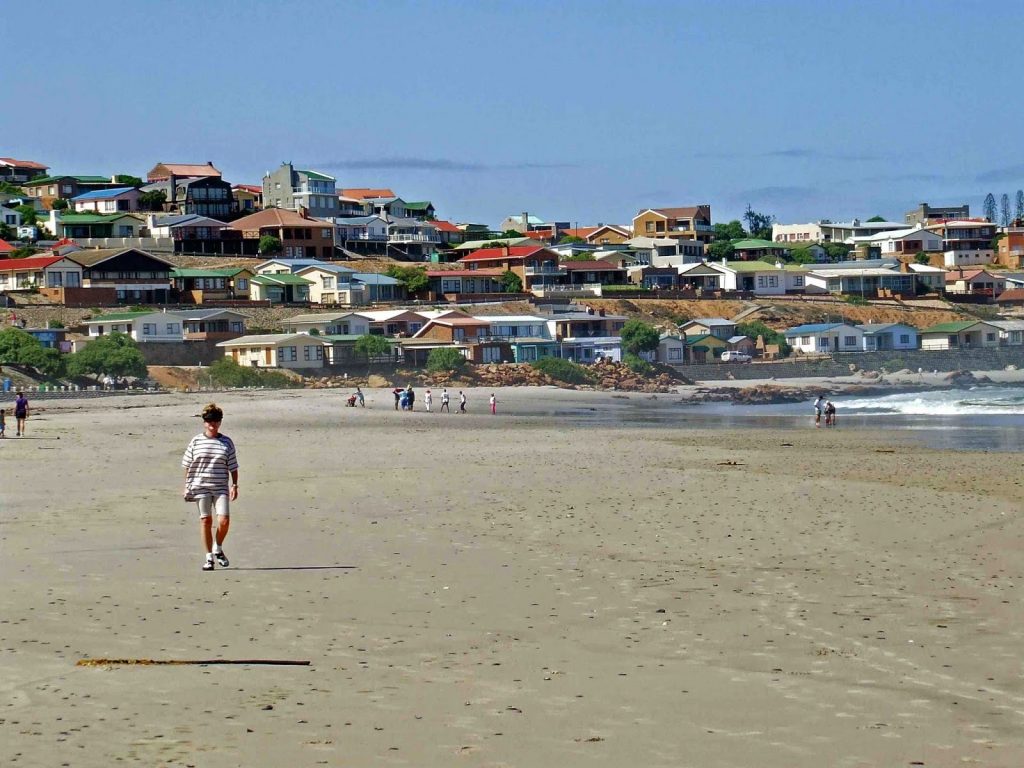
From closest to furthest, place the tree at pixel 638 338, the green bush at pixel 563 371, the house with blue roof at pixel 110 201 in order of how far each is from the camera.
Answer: the green bush at pixel 563 371 → the tree at pixel 638 338 → the house with blue roof at pixel 110 201

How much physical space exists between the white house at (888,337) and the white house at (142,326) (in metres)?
42.4

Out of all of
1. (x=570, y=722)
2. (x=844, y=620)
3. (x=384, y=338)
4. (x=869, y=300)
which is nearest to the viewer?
(x=570, y=722)

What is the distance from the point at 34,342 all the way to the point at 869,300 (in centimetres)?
6718

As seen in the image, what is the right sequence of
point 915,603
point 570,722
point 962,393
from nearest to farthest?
1. point 570,722
2. point 915,603
3. point 962,393

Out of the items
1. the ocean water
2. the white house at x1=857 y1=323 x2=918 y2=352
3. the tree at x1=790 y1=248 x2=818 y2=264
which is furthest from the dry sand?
the tree at x1=790 y1=248 x2=818 y2=264

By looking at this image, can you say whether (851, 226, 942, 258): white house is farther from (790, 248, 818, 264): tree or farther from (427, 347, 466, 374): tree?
(427, 347, 466, 374): tree

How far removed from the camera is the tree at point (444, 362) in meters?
66.8

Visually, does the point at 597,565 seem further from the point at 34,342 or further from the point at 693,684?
the point at 34,342

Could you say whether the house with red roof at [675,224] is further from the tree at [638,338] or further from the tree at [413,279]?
the tree at [638,338]

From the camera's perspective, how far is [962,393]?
60.8m

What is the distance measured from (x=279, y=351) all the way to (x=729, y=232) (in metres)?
80.1

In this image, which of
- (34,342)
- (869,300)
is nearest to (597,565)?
(34,342)

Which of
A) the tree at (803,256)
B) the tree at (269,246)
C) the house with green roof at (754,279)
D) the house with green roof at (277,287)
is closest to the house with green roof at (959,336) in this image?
the house with green roof at (754,279)

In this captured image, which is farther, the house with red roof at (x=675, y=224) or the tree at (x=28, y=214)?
the house with red roof at (x=675, y=224)
